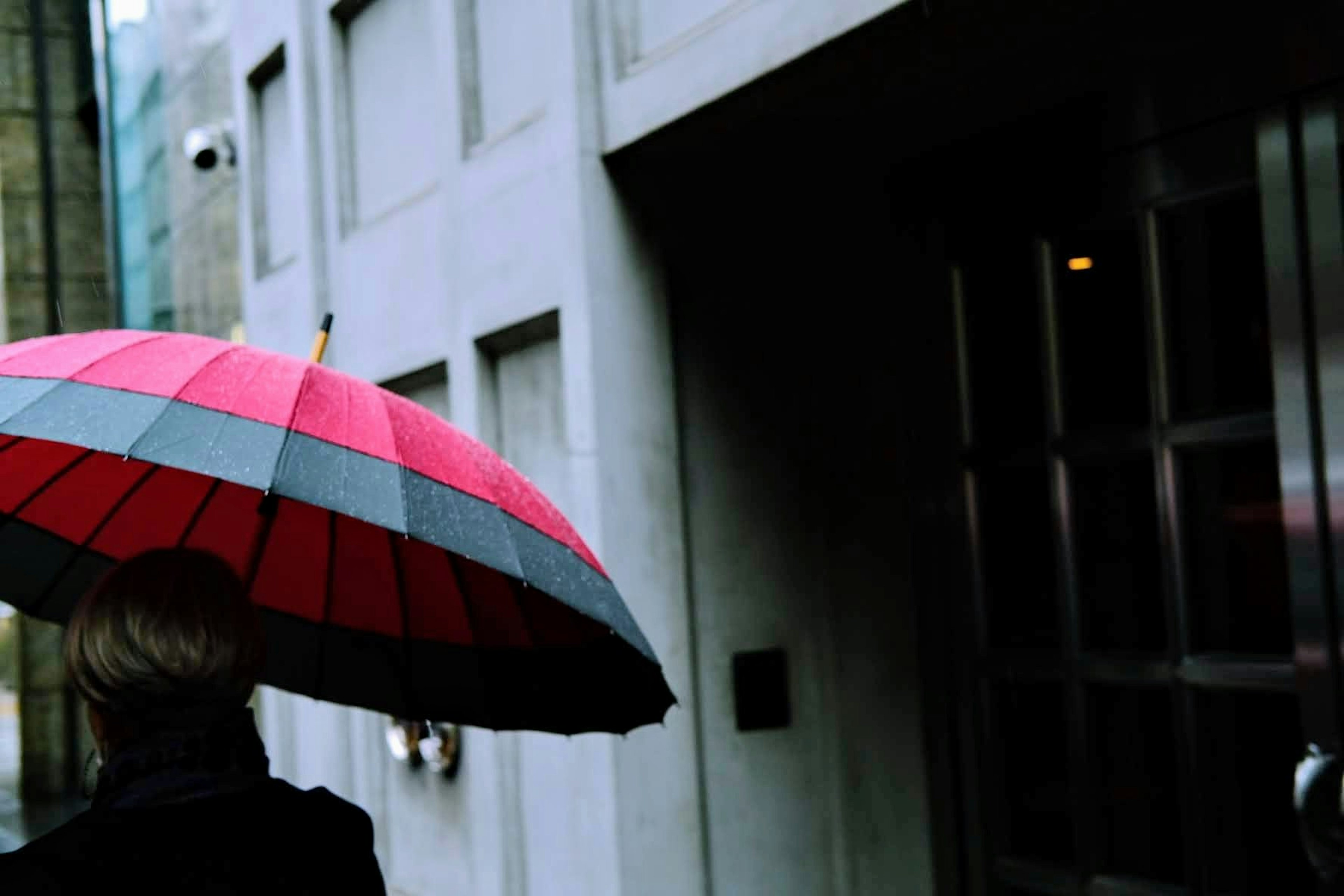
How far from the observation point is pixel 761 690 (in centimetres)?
532

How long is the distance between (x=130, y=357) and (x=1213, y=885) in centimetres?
276

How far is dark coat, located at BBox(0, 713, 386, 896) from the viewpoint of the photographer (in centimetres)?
204

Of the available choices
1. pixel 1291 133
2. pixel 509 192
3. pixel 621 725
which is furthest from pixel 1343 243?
pixel 509 192

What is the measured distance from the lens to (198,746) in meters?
2.18

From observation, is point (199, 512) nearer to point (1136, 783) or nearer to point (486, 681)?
point (486, 681)

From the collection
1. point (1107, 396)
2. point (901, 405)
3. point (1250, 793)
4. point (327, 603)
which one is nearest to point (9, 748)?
point (901, 405)

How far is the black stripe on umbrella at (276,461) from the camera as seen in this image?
2215 millimetres

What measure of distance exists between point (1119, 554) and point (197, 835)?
8.94 ft

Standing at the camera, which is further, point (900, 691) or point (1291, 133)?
point (900, 691)

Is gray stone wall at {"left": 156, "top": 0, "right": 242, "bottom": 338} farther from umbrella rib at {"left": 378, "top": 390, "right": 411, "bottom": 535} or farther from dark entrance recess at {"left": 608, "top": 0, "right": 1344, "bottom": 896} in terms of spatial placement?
umbrella rib at {"left": 378, "top": 390, "right": 411, "bottom": 535}

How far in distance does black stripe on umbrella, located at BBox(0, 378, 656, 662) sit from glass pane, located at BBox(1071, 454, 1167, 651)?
211 cm

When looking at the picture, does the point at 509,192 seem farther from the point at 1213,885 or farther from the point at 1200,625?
the point at 1213,885

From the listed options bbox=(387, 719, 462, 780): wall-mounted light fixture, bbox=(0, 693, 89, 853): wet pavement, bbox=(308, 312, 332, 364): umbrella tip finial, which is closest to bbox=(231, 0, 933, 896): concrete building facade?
bbox=(387, 719, 462, 780): wall-mounted light fixture

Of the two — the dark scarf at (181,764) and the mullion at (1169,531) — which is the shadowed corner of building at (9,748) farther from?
the dark scarf at (181,764)
